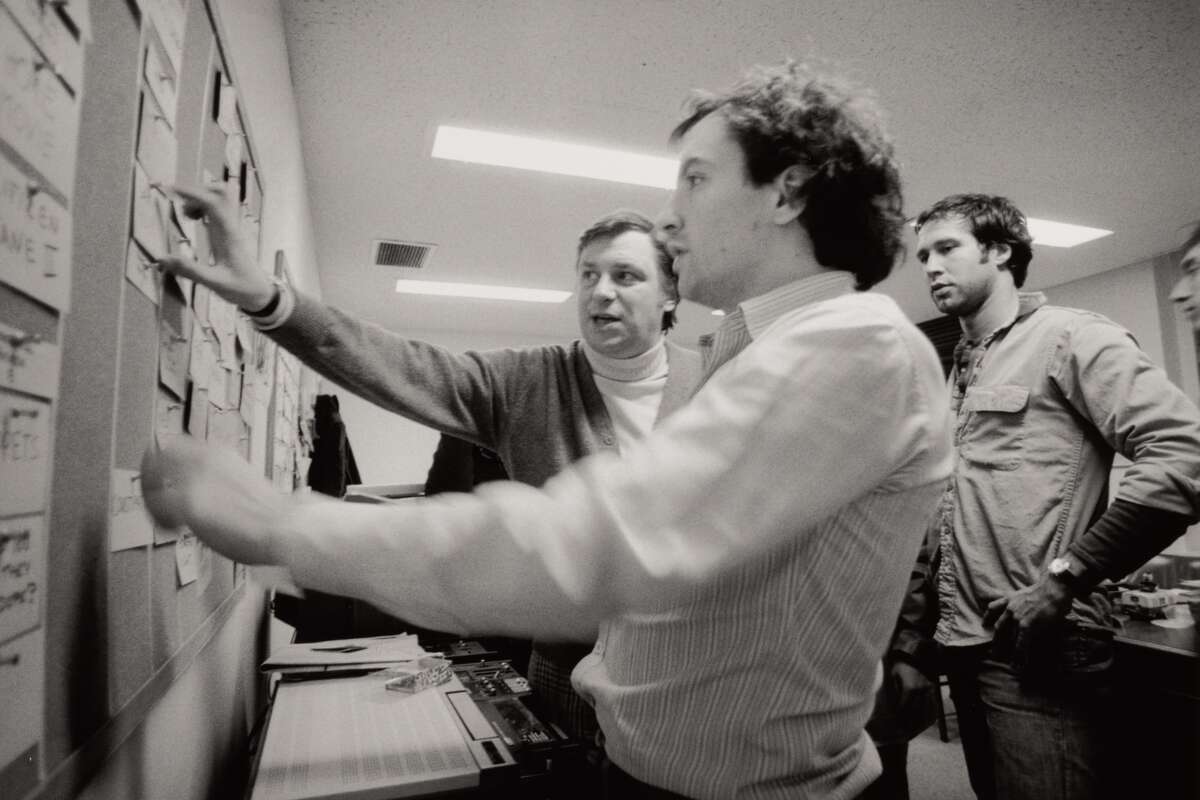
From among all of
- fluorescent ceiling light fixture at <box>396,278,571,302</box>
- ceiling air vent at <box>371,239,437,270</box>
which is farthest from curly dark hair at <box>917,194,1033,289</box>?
fluorescent ceiling light fixture at <box>396,278,571,302</box>

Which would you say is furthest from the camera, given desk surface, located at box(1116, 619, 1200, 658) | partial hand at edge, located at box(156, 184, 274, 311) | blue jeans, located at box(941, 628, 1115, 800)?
desk surface, located at box(1116, 619, 1200, 658)

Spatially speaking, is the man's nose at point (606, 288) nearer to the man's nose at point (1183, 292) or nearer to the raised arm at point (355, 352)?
the raised arm at point (355, 352)

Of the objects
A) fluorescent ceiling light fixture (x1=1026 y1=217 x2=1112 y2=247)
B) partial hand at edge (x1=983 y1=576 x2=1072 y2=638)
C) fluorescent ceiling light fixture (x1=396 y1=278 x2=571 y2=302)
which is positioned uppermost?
fluorescent ceiling light fixture (x1=396 y1=278 x2=571 y2=302)

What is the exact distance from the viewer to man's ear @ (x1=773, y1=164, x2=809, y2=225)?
0.82 meters

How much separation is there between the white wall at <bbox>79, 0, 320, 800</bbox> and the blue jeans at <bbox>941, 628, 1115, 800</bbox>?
1417 millimetres

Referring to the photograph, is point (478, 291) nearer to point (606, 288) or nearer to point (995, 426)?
point (606, 288)

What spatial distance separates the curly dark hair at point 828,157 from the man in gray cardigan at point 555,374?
52 centimetres

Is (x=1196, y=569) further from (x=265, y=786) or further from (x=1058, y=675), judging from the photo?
(x=265, y=786)

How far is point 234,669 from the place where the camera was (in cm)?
156

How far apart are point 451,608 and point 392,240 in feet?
14.8

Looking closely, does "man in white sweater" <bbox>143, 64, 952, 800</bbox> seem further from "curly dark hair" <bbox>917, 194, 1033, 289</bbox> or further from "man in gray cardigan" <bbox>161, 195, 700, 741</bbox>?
"curly dark hair" <bbox>917, 194, 1033, 289</bbox>

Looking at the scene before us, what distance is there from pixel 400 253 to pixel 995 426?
165 inches

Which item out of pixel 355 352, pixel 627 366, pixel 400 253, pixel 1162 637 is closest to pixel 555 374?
pixel 627 366

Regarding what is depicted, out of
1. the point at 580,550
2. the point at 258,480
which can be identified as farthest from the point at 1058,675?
the point at 258,480
